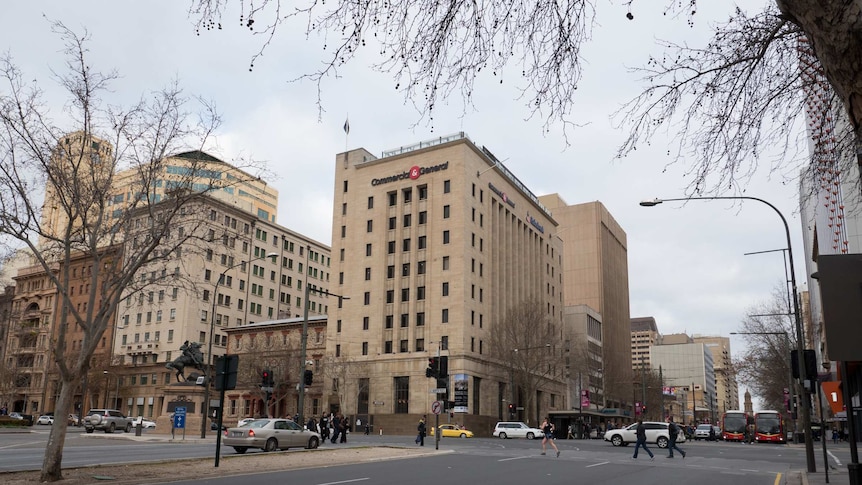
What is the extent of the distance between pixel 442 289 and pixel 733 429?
104 feet

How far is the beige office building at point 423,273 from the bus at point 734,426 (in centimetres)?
1833

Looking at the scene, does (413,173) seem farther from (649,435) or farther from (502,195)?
(649,435)

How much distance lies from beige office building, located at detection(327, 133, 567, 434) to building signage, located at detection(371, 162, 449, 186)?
0.12 m

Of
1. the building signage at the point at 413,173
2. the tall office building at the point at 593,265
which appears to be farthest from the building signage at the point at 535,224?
the tall office building at the point at 593,265

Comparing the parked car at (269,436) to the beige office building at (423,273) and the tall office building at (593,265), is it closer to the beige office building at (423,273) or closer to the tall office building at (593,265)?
the beige office building at (423,273)

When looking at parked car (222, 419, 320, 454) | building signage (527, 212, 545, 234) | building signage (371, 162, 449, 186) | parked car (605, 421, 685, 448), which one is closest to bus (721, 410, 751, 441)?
parked car (605, 421, 685, 448)

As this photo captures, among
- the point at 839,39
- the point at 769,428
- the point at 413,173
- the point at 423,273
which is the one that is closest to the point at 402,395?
the point at 423,273

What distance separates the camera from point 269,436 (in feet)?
85.8

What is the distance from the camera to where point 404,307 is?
72562 millimetres

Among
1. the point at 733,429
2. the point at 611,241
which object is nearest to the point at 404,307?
the point at 733,429

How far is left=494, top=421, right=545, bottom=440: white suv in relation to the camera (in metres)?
55.5

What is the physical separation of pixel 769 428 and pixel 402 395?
35.2 m

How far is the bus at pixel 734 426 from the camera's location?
2489 inches

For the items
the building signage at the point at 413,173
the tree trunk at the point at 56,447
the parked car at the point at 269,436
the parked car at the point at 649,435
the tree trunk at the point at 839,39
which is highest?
the building signage at the point at 413,173
